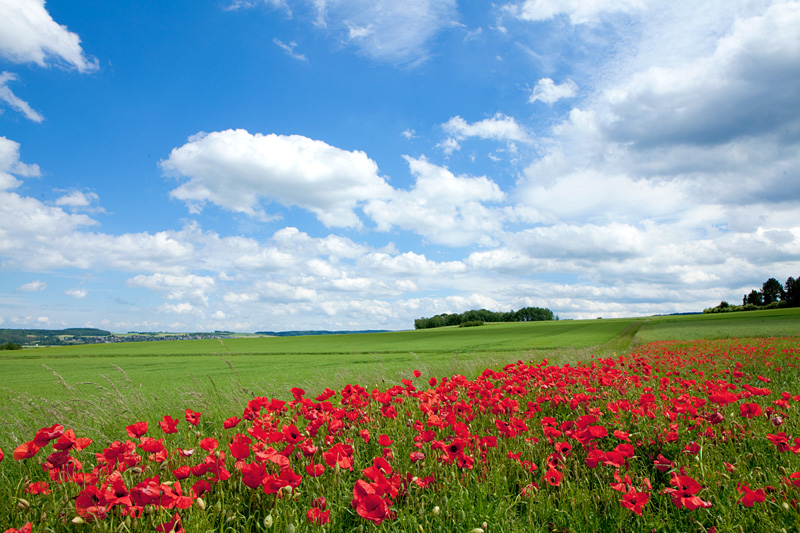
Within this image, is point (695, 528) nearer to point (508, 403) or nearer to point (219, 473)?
point (508, 403)

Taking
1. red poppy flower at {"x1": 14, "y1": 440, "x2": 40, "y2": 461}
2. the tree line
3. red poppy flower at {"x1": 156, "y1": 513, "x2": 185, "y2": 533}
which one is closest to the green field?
red poppy flower at {"x1": 14, "y1": 440, "x2": 40, "y2": 461}

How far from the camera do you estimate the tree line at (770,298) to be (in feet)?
338

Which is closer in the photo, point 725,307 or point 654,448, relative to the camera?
point 654,448

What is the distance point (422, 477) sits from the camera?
11.1ft

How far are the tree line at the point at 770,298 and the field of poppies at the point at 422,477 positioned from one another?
130 meters

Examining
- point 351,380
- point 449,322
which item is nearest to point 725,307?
point 449,322

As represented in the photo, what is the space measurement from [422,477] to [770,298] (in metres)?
167

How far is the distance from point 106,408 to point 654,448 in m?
7.86

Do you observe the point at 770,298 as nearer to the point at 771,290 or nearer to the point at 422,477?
the point at 771,290

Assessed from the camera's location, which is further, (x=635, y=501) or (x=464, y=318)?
(x=464, y=318)

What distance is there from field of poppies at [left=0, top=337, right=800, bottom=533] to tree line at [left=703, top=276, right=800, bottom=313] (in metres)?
130

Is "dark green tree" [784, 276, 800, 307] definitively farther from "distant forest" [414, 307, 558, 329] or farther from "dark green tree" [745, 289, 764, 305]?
"distant forest" [414, 307, 558, 329]

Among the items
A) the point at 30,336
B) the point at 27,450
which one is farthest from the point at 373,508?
the point at 30,336

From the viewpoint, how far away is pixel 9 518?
2920 mm
